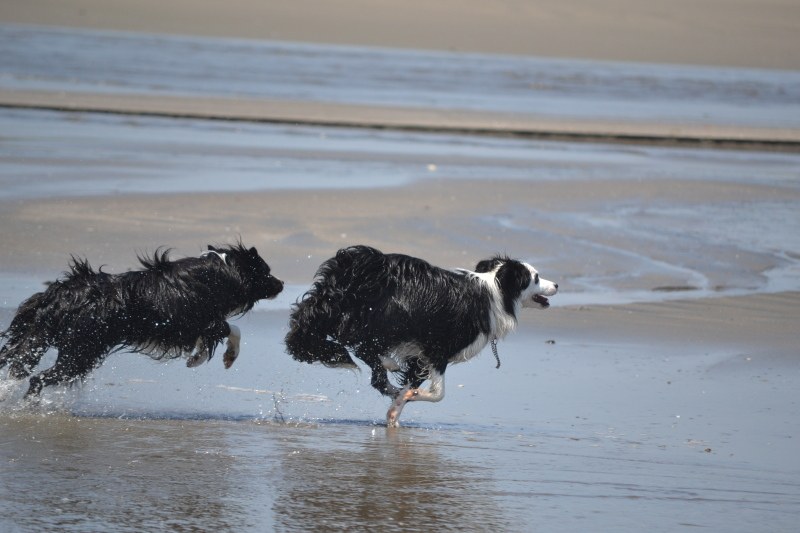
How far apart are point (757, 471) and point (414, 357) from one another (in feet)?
6.41

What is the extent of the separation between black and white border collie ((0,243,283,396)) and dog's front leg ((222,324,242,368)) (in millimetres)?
17

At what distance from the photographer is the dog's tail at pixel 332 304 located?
682cm

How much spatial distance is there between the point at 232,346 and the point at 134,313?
0.77 metres

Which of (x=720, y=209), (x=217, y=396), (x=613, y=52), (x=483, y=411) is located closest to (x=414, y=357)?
(x=483, y=411)

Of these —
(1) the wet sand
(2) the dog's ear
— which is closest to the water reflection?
(2) the dog's ear

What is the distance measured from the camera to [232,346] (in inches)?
285

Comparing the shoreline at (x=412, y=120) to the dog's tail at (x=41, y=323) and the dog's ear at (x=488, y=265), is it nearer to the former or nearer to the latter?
the dog's ear at (x=488, y=265)

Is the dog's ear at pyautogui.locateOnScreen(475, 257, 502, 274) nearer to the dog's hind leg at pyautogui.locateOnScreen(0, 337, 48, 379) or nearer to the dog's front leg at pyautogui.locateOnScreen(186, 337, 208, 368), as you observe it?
the dog's front leg at pyautogui.locateOnScreen(186, 337, 208, 368)

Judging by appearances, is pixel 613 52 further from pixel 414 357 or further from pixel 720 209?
pixel 414 357

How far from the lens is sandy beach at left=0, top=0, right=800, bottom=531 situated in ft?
18.0

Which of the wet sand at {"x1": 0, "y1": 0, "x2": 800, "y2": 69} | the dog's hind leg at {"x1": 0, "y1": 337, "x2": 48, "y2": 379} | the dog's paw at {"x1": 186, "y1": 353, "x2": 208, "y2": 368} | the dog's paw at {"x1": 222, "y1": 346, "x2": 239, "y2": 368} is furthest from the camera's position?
the wet sand at {"x1": 0, "y1": 0, "x2": 800, "y2": 69}

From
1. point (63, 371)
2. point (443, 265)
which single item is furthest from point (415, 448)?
point (443, 265)

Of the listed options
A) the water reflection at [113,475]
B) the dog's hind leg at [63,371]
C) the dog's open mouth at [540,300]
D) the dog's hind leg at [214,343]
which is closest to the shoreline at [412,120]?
the dog's open mouth at [540,300]

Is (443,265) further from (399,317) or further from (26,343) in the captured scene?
(26,343)
